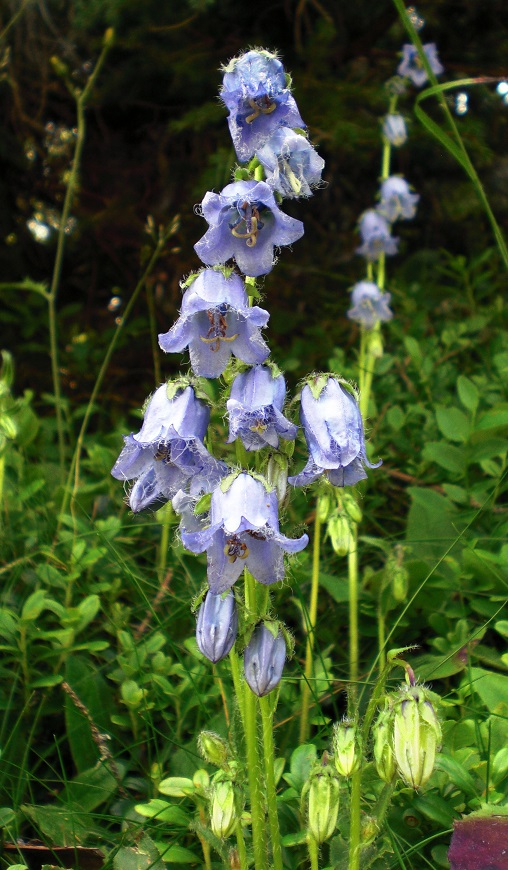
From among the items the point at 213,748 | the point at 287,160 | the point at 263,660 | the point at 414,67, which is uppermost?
the point at 414,67

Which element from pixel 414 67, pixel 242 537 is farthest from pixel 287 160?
pixel 414 67

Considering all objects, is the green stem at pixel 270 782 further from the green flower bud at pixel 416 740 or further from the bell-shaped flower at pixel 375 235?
the bell-shaped flower at pixel 375 235

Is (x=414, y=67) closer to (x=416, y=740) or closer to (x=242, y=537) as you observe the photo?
(x=242, y=537)

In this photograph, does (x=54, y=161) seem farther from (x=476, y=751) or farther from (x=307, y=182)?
(x=476, y=751)

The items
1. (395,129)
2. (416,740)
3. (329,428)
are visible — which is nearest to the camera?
(416,740)

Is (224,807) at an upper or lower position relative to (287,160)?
lower

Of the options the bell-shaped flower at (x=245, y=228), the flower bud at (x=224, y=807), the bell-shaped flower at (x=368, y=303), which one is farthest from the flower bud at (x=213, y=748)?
the bell-shaped flower at (x=368, y=303)

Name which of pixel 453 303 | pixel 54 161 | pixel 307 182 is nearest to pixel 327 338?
pixel 453 303
